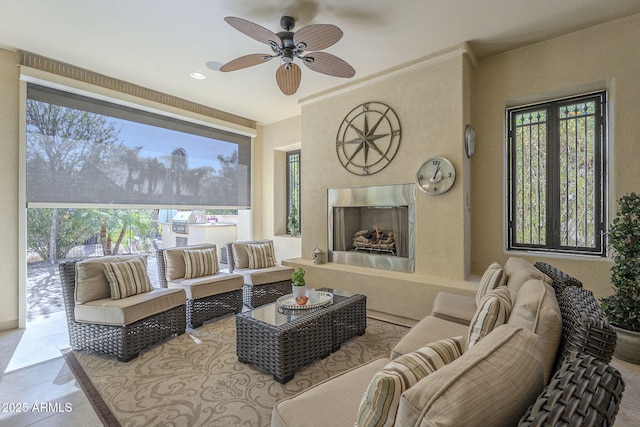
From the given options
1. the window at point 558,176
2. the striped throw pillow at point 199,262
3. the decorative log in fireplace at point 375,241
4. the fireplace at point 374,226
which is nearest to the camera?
the window at point 558,176

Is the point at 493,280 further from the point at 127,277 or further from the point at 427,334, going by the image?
the point at 127,277

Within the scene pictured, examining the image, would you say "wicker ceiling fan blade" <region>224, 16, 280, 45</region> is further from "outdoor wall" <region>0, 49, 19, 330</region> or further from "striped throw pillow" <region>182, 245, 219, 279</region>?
"outdoor wall" <region>0, 49, 19, 330</region>

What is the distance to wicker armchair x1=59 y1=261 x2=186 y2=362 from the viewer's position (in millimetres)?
2377

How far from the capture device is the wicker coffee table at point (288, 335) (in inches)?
81.7

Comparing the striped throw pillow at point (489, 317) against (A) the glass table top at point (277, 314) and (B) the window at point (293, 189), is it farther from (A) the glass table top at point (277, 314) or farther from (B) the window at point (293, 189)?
(B) the window at point (293, 189)

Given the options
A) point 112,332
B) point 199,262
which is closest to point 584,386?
point 112,332

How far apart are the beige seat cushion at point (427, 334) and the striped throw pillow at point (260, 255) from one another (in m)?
2.38

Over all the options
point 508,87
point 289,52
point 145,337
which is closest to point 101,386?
point 145,337

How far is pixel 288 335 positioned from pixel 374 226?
7.60ft

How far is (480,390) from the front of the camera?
2.17 feet

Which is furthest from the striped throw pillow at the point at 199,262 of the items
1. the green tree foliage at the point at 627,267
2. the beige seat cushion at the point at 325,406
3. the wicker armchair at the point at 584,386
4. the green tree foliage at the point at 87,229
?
the green tree foliage at the point at 627,267

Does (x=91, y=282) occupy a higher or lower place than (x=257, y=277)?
higher

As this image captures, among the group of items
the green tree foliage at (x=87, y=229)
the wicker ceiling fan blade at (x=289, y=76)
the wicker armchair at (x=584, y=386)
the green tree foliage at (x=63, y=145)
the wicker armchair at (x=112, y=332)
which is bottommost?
the wicker armchair at (x=112, y=332)

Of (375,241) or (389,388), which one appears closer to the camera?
(389,388)
